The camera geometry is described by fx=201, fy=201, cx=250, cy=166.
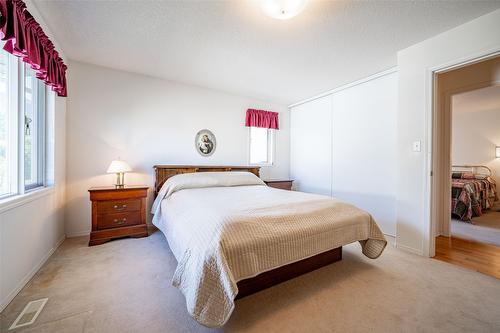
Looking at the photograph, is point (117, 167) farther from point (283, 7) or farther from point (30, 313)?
point (283, 7)

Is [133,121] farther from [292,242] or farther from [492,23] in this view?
[492,23]

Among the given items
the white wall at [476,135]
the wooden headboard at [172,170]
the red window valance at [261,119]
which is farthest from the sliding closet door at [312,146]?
the white wall at [476,135]

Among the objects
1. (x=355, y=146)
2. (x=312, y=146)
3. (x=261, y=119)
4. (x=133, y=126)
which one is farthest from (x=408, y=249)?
(x=133, y=126)

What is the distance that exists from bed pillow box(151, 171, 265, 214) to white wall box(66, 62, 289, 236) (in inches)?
24.0

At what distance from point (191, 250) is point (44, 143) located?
2.31 m

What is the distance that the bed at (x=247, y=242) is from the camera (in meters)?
1.15

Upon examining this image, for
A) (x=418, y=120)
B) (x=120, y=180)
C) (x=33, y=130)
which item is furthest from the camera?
(x=120, y=180)

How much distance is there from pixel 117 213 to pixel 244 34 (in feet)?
8.72

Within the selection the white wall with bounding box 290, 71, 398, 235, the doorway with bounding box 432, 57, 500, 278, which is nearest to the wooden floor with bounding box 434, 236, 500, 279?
the doorway with bounding box 432, 57, 500, 278

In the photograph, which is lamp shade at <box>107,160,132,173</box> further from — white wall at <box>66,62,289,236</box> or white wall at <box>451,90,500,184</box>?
white wall at <box>451,90,500,184</box>

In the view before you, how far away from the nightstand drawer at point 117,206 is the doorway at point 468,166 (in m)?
3.63

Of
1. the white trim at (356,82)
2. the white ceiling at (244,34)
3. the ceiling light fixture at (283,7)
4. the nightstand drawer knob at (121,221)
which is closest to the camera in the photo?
the ceiling light fixture at (283,7)

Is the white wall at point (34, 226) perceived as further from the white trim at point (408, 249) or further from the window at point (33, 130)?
the white trim at point (408, 249)

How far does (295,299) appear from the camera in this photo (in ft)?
5.01
